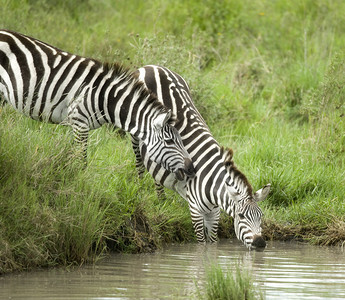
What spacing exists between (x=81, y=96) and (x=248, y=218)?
99.4 inches

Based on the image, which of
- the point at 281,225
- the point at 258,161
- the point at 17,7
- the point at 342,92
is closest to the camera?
the point at 281,225

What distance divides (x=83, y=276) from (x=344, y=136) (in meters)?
5.73

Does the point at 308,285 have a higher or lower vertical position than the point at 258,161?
lower

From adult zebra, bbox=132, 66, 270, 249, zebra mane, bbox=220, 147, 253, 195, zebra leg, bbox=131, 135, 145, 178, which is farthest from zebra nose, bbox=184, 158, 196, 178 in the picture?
zebra leg, bbox=131, 135, 145, 178

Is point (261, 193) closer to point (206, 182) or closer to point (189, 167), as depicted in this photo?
point (206, 182)

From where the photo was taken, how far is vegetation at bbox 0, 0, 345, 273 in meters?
6.57

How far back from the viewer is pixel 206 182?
8219mm

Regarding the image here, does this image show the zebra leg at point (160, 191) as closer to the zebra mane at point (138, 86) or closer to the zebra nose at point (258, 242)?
the zebra mane at point (138, 86)

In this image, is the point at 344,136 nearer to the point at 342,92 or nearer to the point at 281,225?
the point at 342,92

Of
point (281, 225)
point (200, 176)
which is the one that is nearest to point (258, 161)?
point (281, 225)

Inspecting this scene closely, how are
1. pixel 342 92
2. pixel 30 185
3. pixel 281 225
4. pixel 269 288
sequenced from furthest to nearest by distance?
pixel 342 92
pixel 281 225
pixel 30 185
pixel 269 288

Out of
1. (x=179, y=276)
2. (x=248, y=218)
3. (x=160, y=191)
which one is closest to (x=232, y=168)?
(x=248, y=218)

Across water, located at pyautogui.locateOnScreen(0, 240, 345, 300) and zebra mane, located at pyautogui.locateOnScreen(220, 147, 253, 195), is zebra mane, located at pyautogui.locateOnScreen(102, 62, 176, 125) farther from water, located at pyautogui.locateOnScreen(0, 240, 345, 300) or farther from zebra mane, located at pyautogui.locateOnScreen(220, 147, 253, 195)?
water, located at pyautogui.locateOnScreen(0, 240, 345, 300)

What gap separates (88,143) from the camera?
8.55m
